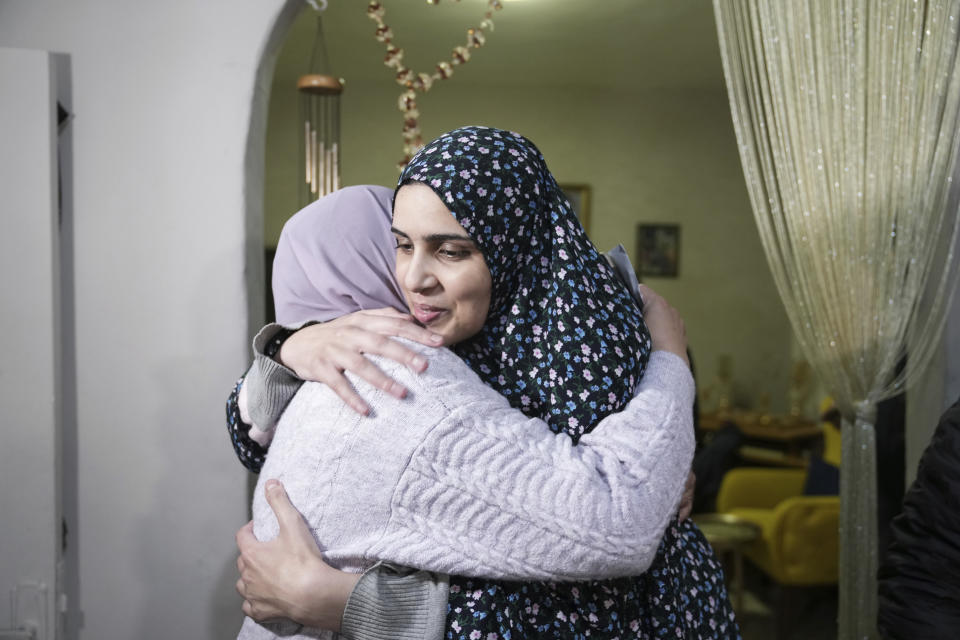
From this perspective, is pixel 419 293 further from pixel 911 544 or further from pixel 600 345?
pixel 911 544

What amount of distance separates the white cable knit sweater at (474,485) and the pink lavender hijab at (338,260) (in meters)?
0.34

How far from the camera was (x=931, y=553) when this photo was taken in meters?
1.27

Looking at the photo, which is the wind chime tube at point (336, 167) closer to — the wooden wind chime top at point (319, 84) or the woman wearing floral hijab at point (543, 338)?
the wooden wind chime top at point (319, 84)

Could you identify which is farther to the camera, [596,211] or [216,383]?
[596,211]

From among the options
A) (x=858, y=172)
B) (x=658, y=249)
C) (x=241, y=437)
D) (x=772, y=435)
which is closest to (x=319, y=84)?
(x=858, y=172)

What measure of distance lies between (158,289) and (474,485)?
1.15 m

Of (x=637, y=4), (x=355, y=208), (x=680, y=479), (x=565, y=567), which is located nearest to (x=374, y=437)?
(x=565, y=567)

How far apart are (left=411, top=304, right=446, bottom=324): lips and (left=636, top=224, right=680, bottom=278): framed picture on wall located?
17.2ft

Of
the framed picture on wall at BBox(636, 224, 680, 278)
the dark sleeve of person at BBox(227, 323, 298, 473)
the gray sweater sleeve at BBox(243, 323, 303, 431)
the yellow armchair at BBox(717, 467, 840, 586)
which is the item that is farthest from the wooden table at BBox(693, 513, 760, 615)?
the gray sweater sleeve at BBox(243, 323, 303, 431)

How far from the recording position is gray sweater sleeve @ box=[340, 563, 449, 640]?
3.23ft

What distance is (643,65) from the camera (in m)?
5.37

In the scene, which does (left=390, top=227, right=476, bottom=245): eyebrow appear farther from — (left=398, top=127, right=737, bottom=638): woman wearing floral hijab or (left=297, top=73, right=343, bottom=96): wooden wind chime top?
(left=297, top=73, right=343, bottom=96): wooden wind chime top

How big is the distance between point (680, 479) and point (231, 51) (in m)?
1.40

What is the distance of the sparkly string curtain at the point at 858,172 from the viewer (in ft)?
6.40
